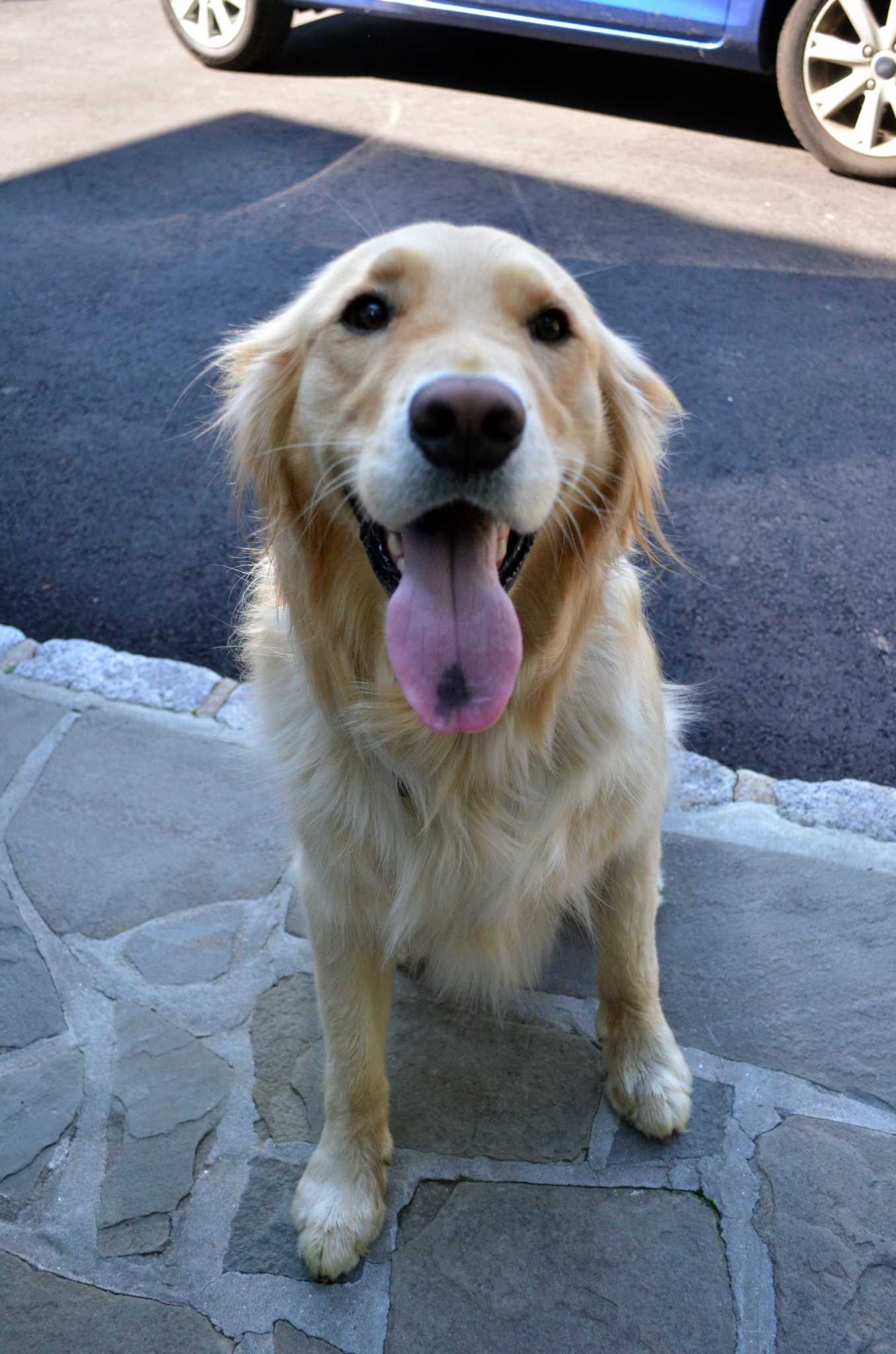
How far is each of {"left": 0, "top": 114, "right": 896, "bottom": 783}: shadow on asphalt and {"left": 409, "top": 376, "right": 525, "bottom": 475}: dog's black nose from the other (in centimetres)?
138

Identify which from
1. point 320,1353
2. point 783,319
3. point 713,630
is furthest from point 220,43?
point 320,1353

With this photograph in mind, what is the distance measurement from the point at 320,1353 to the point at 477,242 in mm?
1962

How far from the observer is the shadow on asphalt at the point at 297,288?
3.36 meters

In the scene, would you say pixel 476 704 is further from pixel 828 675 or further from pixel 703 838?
pixel 828 675

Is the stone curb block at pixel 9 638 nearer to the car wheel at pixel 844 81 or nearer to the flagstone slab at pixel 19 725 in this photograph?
the flagstone slab at pixel 19 725

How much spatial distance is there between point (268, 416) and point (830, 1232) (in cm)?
185

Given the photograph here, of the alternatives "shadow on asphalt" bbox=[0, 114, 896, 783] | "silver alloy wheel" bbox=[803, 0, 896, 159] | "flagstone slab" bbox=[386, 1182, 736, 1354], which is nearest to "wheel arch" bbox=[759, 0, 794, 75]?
"silver alloy wheel" bbox=[803, 0, 896, 159]

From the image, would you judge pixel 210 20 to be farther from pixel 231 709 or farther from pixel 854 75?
pixel 231 709

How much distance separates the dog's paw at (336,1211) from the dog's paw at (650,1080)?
0.50m

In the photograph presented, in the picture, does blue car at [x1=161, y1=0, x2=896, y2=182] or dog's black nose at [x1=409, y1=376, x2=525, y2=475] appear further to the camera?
blue car at [x1=161, y1=0, x2=896, y2=182]

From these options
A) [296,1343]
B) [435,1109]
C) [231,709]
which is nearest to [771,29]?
[231,709]

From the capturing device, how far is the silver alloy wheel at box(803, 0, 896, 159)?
5.38 m

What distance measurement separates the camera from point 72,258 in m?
5.43

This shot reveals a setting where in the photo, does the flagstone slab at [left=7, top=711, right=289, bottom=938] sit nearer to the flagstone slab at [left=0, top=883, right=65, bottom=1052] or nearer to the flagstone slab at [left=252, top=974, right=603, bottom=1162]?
the flagstone slab at [left=0, top=883, right=65, bottom=1052]
